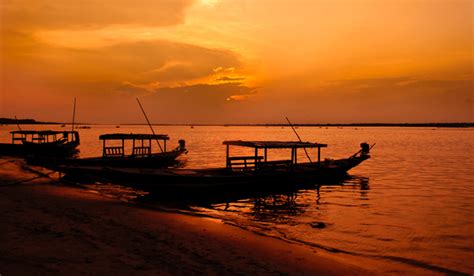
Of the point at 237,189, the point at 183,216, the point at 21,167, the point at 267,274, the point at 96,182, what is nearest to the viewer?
the point at 267,274

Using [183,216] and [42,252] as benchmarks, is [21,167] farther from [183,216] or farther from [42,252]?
[42,252]

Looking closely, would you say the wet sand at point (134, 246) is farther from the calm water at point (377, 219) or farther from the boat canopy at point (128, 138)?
the boat canopy at point (128, 138)

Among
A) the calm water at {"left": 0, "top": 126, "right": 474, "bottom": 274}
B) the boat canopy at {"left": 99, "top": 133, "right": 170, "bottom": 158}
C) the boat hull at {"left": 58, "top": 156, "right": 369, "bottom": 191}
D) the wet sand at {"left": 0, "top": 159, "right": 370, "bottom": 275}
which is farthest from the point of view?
the boat canopy at {"left": 99, "top": 133, "right": 170, "bottom": 158}

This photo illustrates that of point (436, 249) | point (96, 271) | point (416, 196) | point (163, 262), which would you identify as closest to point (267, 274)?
point (163, 262)

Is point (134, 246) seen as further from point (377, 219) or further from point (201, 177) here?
point (377, 219)

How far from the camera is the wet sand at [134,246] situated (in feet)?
25.1

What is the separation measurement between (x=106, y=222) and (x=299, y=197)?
12.3 m

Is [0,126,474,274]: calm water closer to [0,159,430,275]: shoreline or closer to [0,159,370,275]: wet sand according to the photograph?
[0,159,430,275]: shoreline

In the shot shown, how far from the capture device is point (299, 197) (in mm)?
21172

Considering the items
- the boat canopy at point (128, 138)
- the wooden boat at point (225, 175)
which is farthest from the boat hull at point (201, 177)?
the boat canopy at point (128, 138)

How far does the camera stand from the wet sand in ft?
25.1

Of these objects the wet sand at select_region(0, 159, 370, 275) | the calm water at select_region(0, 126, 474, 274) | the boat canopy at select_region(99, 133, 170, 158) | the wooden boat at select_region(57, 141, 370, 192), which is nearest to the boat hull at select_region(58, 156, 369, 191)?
the wooden boat at select_region(57, 141, 370, 192)

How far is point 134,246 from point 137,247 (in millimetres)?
113

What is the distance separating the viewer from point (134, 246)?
9.30m
